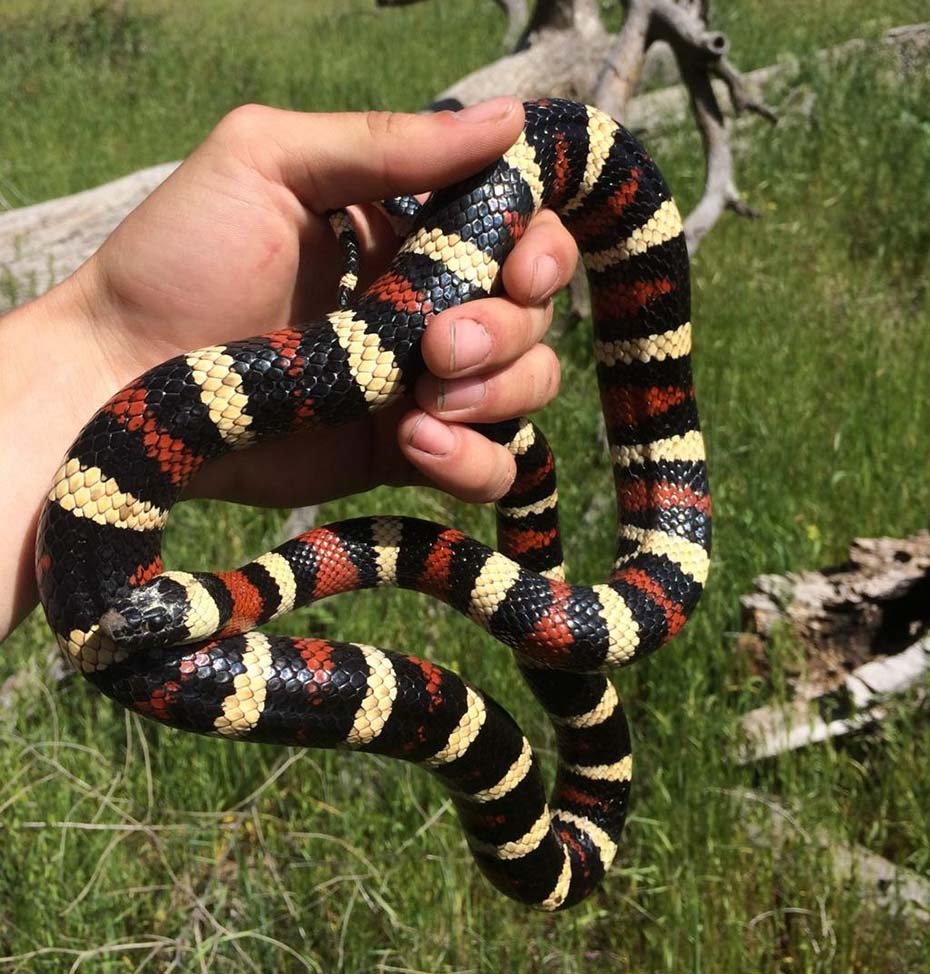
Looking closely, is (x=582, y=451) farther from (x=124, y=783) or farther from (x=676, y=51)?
(x=124, y=783)

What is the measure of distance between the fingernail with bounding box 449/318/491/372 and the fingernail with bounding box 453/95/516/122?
1.65ft

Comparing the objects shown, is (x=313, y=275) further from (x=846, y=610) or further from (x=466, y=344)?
(x=846, y=610)

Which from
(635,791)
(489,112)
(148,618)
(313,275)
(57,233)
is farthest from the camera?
(57,233)

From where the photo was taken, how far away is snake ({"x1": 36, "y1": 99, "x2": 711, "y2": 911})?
2221mm

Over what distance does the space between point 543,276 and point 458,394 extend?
413 mm

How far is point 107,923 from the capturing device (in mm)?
3428

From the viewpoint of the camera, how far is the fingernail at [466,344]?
2580 millimetres

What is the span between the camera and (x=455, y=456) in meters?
2.94

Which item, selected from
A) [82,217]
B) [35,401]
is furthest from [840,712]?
[82,217]

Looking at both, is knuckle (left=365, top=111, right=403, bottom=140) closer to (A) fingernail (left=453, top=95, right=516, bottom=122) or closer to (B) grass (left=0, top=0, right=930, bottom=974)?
(A) fingernail (left=453, top=95, right=516, bottom=122)

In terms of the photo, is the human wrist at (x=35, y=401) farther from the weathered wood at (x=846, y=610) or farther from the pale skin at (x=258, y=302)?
the weathered wood at (x=846, y=610)

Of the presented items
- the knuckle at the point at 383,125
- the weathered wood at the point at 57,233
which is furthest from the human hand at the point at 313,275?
the weathered wood at the point at 57,233

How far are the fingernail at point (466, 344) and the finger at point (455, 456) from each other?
0.93 feet

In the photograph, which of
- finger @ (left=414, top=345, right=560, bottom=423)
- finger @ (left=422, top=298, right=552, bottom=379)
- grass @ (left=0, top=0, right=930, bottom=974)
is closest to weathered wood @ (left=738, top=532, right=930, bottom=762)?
grass @ (left=0, top=0, right=930, bottom=974)
